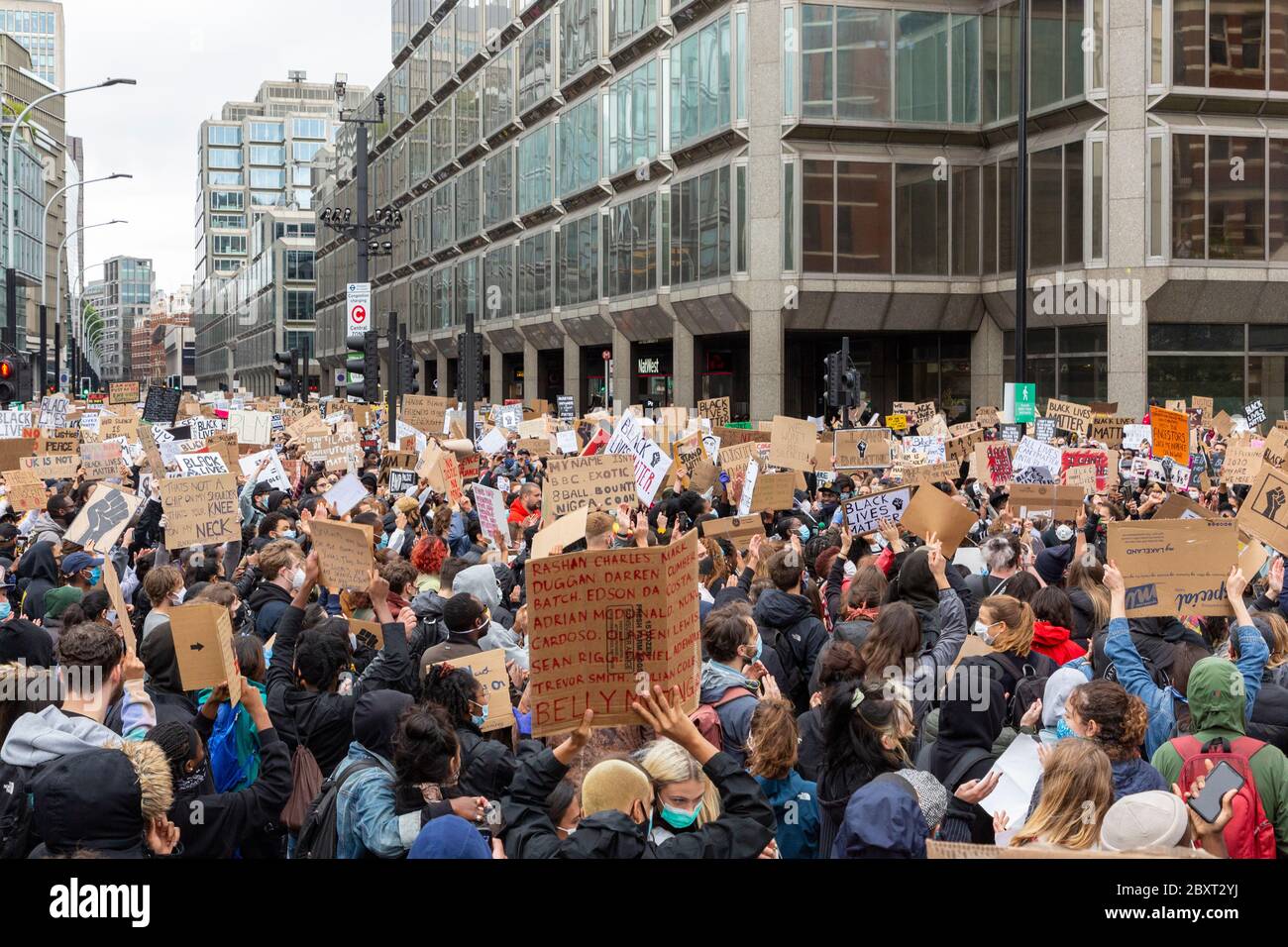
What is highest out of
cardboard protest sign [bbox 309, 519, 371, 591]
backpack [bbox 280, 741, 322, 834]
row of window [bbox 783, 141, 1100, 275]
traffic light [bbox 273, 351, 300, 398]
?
row of window [bbox 783, 141, 1100, 275]

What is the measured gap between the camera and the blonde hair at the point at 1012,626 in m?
6.57

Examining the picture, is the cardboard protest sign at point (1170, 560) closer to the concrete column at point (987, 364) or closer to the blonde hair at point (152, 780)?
the blonde hair at point (152, 780)

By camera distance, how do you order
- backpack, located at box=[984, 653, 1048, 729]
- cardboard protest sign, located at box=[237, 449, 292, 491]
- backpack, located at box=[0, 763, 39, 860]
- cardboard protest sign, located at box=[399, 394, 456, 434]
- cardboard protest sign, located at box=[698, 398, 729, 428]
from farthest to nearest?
1. cardboard protest sign, located at box=[698, 398, 729, 428]
2. cardboard protest sign, located at box=[399, 394, 456, 434]
3. cardboard protest sign, located at box=[237, 449, 292, 491]
4. backpack, located at box=[984, 653, 1048, 729]
5. backpack, located at box=[0, 763, 39, 860]

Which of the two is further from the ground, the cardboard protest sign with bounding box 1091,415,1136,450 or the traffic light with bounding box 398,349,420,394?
the traffic light with bounding box 398,349,420,394

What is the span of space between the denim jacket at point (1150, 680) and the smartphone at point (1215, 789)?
42.0 inches

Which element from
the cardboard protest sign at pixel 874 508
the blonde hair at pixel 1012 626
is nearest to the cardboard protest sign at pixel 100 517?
the cardboard protest sign at pixel 874 508

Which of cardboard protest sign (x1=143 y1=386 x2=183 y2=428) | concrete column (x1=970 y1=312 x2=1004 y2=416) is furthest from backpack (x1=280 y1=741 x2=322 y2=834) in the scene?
concrete column (x1=970 y1=312 x2=1004 y2=416)

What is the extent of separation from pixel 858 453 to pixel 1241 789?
12443mm

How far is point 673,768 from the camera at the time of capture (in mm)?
4387

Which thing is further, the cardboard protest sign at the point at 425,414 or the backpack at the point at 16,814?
the cardboard protest sign at the point at 425,414

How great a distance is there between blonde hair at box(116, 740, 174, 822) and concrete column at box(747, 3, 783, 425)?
113 ft

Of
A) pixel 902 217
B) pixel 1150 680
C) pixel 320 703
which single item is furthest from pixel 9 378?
pixel 902 217

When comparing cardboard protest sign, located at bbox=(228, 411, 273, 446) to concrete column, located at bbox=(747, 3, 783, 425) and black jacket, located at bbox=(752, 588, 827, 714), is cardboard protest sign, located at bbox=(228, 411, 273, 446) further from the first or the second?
concrete column, located at bbox=(747, 3, 783, 425)

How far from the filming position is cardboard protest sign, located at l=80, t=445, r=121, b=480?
15.9m
